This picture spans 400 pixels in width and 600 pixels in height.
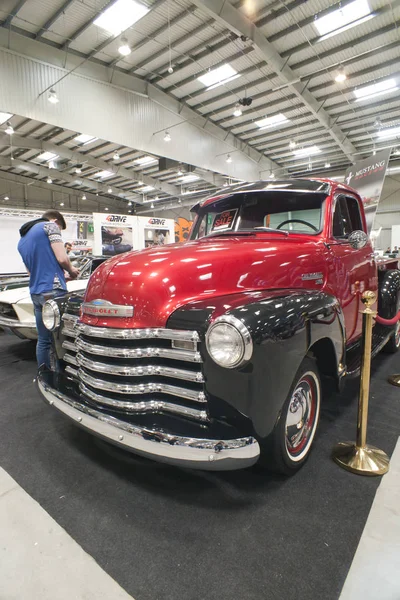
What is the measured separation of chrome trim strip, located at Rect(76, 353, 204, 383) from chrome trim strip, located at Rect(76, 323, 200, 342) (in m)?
0.16

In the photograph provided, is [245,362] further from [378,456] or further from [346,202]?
[346,202]

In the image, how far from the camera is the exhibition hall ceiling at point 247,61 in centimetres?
628

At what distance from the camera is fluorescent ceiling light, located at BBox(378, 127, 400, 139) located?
1123cm

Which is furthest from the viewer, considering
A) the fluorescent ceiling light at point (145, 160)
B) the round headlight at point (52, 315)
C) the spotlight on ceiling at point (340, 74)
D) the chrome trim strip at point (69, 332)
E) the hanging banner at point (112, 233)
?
the fluorescent ceiling light at point (145, 160)

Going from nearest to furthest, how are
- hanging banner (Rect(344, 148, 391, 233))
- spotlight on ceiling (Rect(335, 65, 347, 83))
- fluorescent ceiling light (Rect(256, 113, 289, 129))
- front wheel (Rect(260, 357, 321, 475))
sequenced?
front wheel (Rect(260, 357, 321, 475)) → spotlight on ceiling (Rect(335, 65, 347, 83)) → hanging banner (Rect(344, 148, 391, 233)) → fluorescent ceiling light (Rect(256, 113, 289, 129))

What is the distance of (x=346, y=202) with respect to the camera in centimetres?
293

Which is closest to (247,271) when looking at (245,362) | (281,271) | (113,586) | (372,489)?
(281,271)

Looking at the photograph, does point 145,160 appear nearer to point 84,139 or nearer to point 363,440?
point 84,139

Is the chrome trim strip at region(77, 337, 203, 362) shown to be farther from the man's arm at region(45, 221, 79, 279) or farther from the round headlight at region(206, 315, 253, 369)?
the man's arm at region(45, 221, 79, 279)

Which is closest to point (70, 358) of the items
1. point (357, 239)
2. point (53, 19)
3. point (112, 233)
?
point (357, 239)

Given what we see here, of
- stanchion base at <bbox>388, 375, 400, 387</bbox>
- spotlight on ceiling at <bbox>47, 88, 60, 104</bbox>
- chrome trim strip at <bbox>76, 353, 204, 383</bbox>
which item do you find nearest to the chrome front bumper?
chrome trim strip at <bbox>76, 353, 204, 383</bbox>

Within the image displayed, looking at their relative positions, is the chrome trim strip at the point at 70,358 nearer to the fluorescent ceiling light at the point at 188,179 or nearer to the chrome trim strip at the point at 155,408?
the chrome trim strip at the point at 155,408

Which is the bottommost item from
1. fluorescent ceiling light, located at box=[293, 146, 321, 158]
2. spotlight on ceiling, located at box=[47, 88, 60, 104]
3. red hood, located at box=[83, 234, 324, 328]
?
red hood, located at box=[83, 234, 324, 328]

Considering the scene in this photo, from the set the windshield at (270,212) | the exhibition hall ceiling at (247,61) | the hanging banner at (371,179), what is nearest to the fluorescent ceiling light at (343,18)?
the exhibition hall ceiling at (247,61)
